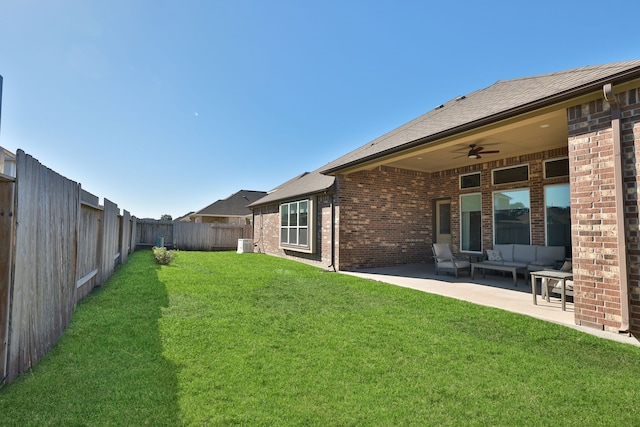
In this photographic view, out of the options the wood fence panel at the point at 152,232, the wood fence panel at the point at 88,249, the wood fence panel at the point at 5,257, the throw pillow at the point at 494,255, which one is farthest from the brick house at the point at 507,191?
the wood fence panel at the point at 152,232

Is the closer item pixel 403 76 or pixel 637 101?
pixel 637 101

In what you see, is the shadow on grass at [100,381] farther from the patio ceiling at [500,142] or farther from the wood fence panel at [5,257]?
the patio ceiling at [500,142]

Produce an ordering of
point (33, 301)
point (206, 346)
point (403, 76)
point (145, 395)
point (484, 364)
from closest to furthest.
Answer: point (145, 395) → point (33, 301) → point (484, 364) → point (206, 346) → point (403, 76)

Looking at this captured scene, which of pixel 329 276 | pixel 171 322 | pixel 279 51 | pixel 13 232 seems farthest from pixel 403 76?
pixel 13 232

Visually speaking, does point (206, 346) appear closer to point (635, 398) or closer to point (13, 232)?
point (13, 232)

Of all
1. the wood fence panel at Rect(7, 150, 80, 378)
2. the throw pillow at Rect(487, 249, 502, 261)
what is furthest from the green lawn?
the throw pillow at Rect(487, 249, 502, 261)

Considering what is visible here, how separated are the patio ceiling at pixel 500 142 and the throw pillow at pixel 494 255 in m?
2.86

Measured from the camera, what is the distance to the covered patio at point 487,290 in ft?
15.8

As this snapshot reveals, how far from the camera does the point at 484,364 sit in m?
3.17

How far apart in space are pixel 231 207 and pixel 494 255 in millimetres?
23471

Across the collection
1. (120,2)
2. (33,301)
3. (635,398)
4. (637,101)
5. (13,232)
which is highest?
(120,2)

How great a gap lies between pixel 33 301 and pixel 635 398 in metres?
5.39

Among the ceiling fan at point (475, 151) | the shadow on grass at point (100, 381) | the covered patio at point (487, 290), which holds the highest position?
the ceiling fan at point (475, 151)

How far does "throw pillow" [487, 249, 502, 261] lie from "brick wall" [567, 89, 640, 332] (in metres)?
4.81
